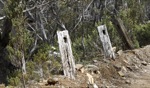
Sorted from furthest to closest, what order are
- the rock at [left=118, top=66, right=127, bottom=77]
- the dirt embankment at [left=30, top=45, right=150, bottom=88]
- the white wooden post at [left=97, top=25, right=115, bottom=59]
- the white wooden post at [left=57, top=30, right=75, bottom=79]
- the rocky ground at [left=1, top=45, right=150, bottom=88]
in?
1. the white wooden post at [left=97, top=25, right=115, bottom=59]
2. the rock at [left=118, top=66, right=127, bottom=77]
3. the dirt embankment at [left=30, top=45, right=150, bottom=88]
4. the white wooden post at [left=57, top=30, right=75, bottom=79]
5. the rocky ground at [left=1, top=45, right=150, bottom=88]

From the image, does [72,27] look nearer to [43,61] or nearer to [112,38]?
[112,38]

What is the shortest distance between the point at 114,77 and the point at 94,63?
725 millimetres

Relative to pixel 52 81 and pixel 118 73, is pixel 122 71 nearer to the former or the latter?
pixel 118 73

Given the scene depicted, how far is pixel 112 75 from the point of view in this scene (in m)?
8.81

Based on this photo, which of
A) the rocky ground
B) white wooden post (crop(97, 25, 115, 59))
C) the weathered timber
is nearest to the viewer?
the rocky ground

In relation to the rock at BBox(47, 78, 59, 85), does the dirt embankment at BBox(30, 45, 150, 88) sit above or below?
below

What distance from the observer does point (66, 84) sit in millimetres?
6926

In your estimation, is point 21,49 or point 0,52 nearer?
point 21,49

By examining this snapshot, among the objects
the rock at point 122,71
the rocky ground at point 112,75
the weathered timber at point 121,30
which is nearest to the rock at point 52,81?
the rocky ground at point 112,75

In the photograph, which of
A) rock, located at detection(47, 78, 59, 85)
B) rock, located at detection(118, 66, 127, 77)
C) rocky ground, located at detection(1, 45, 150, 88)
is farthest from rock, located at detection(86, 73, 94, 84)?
rock, located at detection(118, 66, 127, 77)

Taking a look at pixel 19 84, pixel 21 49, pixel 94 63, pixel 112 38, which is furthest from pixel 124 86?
pixel 112 38

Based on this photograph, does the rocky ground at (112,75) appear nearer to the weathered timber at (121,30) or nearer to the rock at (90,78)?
the rock at (90,78)

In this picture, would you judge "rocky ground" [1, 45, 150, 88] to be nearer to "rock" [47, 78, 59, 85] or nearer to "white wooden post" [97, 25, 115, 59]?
"rock" [47, 78, 59, 85]

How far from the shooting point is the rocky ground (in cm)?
700
